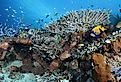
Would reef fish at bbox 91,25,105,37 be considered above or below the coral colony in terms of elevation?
above

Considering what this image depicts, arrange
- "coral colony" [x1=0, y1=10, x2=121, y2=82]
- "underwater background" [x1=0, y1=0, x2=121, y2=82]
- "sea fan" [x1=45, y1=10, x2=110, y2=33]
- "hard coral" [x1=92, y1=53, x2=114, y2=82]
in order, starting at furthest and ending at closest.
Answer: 1. "sea fan" [x1=45, y1=10, x2=110, y2=33]
2. "underwater background" [x1=0, y1=0, x2=121, y2=82]
3. "coral colony" [x1=0, y1=10, x2=121, y2=82]
4. "hard coral" [x1=92, y1=53, x2=114, y2=82]

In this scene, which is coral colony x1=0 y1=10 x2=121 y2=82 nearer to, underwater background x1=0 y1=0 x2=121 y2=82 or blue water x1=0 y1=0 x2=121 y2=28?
underwater background x1=0 y1=0 x2=121 y2=82

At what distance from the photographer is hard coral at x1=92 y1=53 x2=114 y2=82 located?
187 inches

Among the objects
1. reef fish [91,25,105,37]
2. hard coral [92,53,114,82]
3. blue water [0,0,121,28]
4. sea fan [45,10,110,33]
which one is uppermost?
blue water [0,0,121,28]

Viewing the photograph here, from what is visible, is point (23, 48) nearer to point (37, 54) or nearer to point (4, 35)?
point (37, 54)

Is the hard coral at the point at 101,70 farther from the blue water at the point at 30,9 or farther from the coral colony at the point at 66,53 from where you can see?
the blue water at the point at 30,9

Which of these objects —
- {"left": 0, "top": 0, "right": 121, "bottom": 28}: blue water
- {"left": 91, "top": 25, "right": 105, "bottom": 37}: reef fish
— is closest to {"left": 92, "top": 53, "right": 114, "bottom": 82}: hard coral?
{"left": 91, "top": 25, "right": 105, "bottom": 37}: reef fish

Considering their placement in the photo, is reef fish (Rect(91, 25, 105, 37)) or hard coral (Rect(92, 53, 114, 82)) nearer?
hard coral (Rect(92, 53, 114, 82))

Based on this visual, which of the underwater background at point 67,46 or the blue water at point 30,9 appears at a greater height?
the blue water at point 30,9

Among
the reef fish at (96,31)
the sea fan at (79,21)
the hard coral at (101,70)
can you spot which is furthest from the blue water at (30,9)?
the hard coral at (101,70)

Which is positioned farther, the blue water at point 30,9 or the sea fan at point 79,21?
the blue water at point 30,9

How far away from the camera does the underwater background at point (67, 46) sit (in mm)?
5463

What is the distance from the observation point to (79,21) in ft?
29.9

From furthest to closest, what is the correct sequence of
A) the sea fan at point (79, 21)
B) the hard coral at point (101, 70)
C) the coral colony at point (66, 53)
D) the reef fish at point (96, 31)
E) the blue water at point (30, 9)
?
the blue water at point (30, 9) → the sea fan at point (79, 21) → the reef fish at point (96, 31) → the coral colony at point (66, 53) → the hard coral at point (101, 70)
